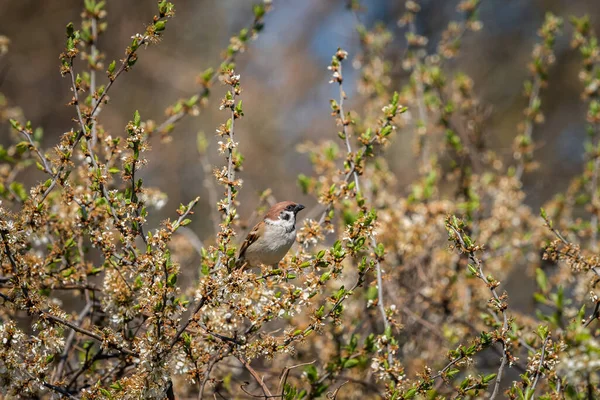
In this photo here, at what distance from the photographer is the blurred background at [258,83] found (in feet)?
35.3

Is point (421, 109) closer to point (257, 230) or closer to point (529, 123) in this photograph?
point (529, 123)

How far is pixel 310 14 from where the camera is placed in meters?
17.0

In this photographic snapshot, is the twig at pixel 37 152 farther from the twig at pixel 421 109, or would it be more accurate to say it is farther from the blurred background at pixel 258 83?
the blurred background at pixel 258 83

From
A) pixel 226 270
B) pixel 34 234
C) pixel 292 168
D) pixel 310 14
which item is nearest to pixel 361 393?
pixel 226 270

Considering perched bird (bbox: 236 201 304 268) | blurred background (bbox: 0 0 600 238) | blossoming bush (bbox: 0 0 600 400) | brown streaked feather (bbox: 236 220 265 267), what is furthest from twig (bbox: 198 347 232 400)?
blurred background (bbox: 0 0 600 238)

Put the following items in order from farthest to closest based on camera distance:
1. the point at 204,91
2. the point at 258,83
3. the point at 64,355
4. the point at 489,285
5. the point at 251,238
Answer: the point at 258,83
the point at 204,91
the point at 251,238
the point at 64,355
the point at 489,285

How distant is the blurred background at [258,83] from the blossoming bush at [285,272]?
13.5 ft

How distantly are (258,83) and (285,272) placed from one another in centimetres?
1252

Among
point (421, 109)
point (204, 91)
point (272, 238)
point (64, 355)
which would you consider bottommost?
point (64, 355)

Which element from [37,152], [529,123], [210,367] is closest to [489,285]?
[210,367]

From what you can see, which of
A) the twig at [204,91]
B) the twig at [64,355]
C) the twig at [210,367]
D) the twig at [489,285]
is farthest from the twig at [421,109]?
the twig at [64,355]

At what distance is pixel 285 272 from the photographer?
104 inches

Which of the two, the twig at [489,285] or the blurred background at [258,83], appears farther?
the blurred background at [258,83]

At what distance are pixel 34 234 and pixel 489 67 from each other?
1283 centimetres
